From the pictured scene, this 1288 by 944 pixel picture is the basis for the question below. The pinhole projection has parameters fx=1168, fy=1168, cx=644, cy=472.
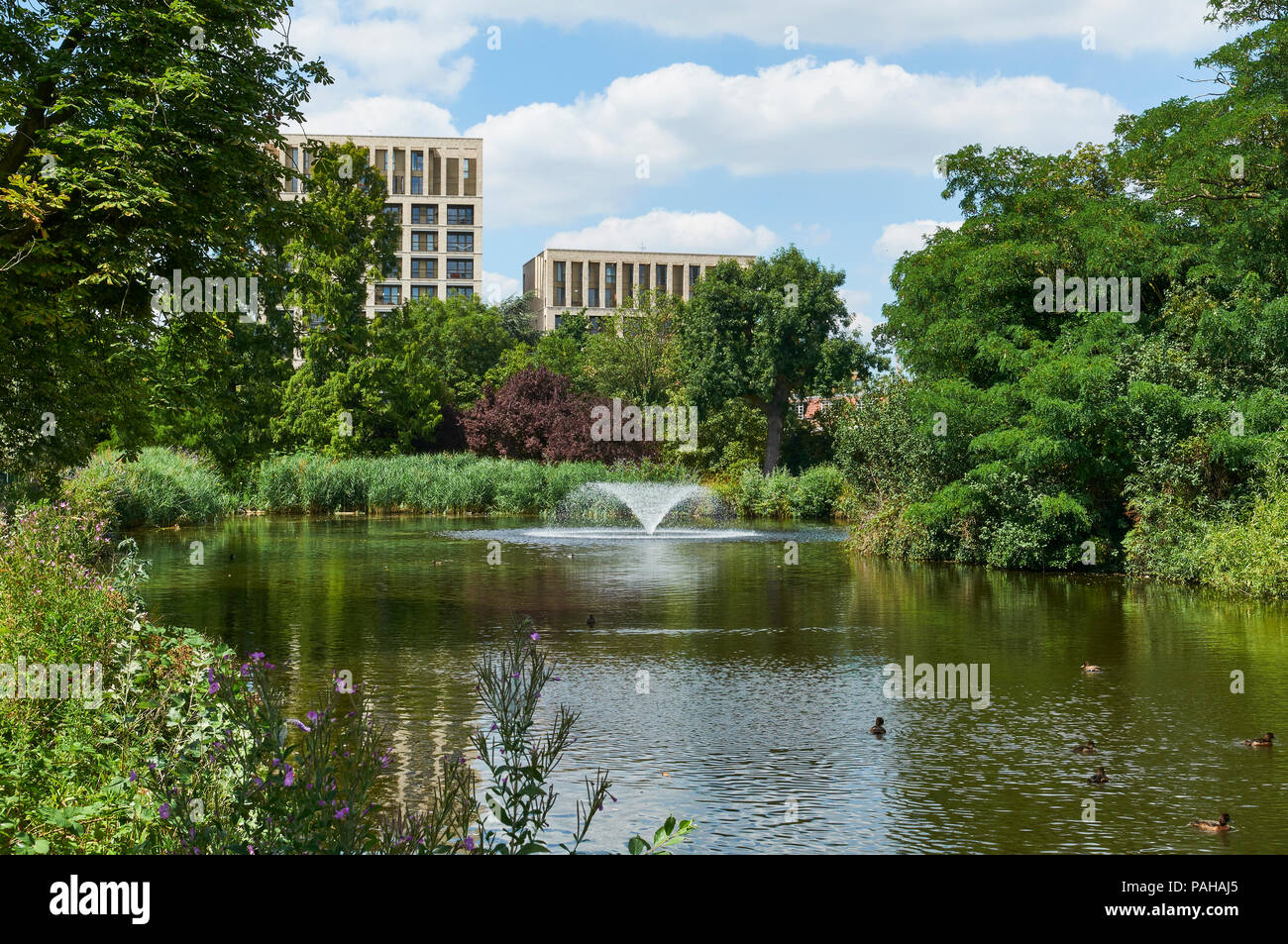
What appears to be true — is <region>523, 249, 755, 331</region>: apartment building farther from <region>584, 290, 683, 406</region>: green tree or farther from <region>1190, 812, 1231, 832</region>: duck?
<region>1190, 812, 1231, 832</region>: duck

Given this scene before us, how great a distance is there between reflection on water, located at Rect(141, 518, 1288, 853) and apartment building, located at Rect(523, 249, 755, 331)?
10430cm

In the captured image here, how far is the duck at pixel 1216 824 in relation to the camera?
729 centimetres

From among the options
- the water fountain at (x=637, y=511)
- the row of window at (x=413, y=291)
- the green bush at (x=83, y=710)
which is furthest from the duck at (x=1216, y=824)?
the row of window at (x=413, y=291)

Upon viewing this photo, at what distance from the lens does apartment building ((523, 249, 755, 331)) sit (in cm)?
12875

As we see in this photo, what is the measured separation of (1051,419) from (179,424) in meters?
16.7

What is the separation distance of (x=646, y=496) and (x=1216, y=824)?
39657 mm

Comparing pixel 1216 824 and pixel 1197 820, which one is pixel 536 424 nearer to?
pixel 1197 820

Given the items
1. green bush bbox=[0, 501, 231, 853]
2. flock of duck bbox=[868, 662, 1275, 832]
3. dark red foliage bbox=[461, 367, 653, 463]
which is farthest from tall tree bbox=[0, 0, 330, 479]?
dark red foliage bbox=[461, 367, 653, 463]

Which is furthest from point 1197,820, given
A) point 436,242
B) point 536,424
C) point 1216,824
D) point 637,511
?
point 436,242

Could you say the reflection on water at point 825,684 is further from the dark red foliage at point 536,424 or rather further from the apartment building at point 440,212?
the apartment building at point 440,212

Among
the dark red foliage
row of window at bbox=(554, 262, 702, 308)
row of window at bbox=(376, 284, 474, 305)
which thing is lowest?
the dark red foliage

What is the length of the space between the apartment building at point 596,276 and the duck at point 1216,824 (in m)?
121

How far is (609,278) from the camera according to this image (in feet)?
433
